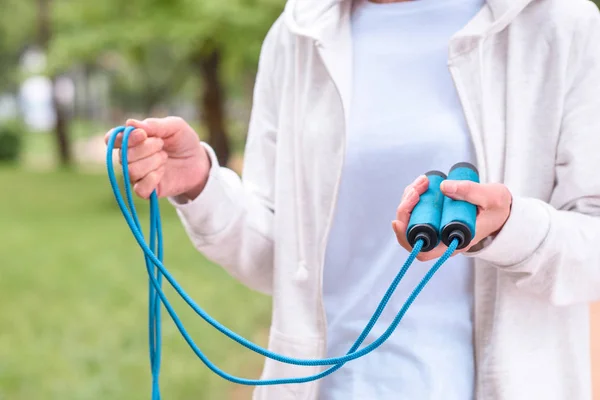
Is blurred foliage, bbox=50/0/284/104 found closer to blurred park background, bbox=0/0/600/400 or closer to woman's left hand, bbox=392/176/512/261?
blurred park background, bbox=0/0/600/400

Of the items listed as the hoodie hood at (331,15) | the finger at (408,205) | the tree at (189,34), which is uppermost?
the hoodie hood at (331,15)

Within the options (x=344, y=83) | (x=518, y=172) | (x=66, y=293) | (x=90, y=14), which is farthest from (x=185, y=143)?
(x=90, y=14)

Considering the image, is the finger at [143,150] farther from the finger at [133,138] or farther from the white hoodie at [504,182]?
the white hoodie at [504,182]

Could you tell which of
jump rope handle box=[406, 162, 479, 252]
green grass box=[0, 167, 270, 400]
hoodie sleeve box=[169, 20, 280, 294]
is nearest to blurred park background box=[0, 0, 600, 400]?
green grass box=[0, 167, 270, 400]

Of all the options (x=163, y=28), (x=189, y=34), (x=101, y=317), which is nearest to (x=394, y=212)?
(x=101, y=317)

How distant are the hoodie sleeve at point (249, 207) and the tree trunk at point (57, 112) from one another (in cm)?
1620

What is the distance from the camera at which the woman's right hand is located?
122cm

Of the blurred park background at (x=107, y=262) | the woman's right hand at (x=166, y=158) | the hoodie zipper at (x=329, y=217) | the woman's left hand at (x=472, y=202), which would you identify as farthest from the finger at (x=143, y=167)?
the blurred park background at (x=107, y=262)

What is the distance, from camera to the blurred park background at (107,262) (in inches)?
177

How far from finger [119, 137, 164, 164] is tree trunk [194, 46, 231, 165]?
31.8 feet

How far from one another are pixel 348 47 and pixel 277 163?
0.25 metres

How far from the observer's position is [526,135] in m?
1.26

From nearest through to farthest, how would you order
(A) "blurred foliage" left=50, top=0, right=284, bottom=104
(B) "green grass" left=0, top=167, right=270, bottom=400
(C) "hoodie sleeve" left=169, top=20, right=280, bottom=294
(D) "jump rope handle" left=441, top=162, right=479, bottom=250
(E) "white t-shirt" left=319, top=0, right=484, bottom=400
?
(D) "jump rope handle" left=441, top=162, right=479, bottom=250 → (E) "white t-shirt" left=319, top=0, right=484, bottom=400 → (C) "hoodie sleeve" left=169, top=20, right=280, bottom=294 → (B) "green grass" left=0, top=167, right=270, bottom=400 → (A) "blurred foliage" left=50, top=0, right=284, bottom=104

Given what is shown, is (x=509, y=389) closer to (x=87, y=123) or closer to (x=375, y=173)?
(x=375, y=173)
